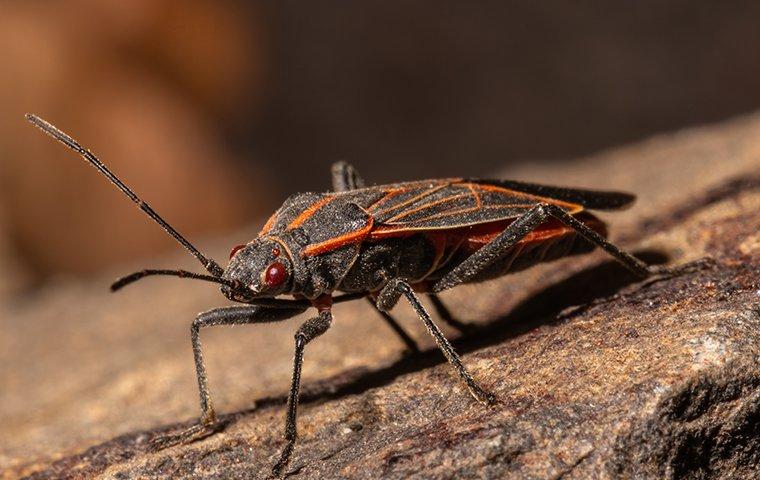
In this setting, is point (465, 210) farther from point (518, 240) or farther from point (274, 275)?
point (274, 275)

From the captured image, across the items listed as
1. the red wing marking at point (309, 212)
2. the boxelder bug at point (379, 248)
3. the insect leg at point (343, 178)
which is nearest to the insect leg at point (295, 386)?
the boxelder bug at point (379, 248)

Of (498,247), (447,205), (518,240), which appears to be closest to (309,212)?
(447,205)

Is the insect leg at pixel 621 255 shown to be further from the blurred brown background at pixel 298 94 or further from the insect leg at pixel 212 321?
the blurred brown background at pixel 298 94

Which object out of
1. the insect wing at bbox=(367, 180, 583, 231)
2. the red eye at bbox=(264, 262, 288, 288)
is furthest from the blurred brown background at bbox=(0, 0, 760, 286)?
the insect wing at bbox=(367, 180, 583, 231)

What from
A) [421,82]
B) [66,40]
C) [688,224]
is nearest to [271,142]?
[421,82]

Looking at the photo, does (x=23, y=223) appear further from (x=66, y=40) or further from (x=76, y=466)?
(x=76, y=466)
